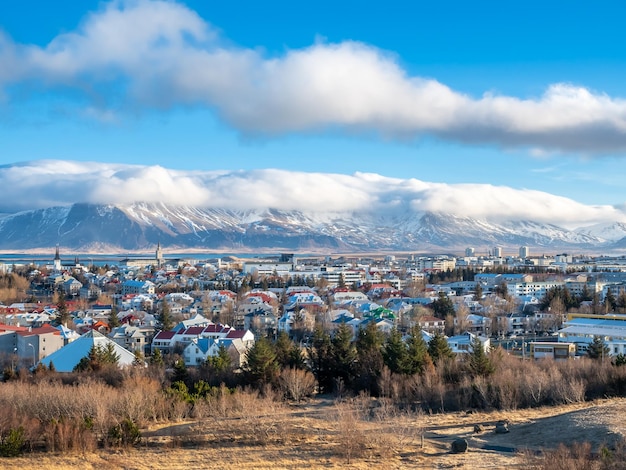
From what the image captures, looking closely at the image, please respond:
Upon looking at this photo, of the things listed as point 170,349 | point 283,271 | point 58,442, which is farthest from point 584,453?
point 283,271

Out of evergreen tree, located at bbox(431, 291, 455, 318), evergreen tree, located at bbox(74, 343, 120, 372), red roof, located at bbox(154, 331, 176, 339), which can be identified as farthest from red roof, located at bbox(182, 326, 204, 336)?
evergreen tree, located at bbox(431, 291, 455, 318)

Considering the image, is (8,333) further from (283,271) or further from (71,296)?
(283,271)

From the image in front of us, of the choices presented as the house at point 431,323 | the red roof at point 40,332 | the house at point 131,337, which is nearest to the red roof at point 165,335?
the house at point 131,337

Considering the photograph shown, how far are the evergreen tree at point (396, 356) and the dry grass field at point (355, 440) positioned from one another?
403 centimetres

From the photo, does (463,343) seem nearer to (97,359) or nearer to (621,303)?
(97,359)

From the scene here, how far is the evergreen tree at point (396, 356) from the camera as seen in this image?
2845 centimetres

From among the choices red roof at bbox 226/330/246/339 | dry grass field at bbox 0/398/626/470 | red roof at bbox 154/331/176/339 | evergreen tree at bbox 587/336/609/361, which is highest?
evergreen tree at bbox 587/336/609/361

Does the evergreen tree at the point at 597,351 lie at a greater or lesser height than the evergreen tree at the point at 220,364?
greater

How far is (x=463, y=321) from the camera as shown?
171ft

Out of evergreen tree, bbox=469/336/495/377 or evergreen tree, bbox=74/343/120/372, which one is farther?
evergreen tree, bbox=74/343/120/372

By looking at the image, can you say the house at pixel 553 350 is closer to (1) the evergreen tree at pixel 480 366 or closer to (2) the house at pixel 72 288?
(1) the evergreen tree at pixel 480 366

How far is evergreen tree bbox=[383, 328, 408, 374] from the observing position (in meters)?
28.5

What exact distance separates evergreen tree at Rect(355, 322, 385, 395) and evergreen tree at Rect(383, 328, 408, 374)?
36 centimetres

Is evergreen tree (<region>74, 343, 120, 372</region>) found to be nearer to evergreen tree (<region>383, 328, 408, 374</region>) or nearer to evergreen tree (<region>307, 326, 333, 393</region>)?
evergreen tree (<region>307, 326, 333, 393</region>)
